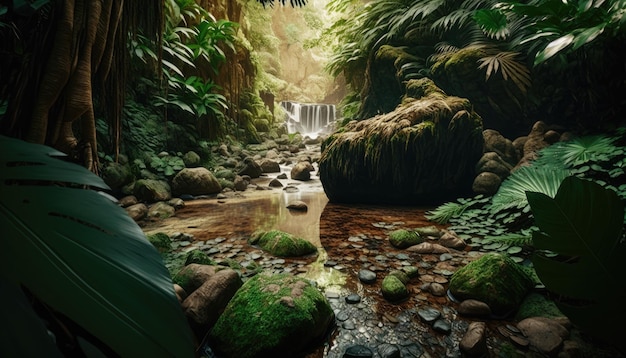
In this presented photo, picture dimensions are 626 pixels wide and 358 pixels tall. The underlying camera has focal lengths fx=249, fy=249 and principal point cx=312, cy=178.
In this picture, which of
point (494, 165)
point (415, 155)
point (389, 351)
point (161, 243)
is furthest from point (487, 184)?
point (161, 243)

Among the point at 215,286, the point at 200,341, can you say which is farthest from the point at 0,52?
the point at 200,341

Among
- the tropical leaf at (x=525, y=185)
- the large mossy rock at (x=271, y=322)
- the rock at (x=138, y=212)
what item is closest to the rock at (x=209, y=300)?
the large mossy rock at (x=271, y=322)

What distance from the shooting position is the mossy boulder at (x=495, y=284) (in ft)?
4.93

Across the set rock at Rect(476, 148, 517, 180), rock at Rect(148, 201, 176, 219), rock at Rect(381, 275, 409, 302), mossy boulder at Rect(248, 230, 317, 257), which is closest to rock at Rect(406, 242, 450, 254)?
rock at Rect(381, 275, 409, 302)

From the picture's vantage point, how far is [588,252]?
3.14 feet

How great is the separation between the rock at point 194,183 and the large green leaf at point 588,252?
5380 millimetres

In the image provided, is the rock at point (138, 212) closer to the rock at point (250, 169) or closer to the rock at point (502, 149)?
the rock at point (250, 169)

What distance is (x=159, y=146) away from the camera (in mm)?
5879

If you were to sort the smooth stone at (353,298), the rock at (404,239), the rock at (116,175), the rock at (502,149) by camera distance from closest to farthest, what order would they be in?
the smooth stone at (353,298) < the rock at (404,239) < the rock at (502,149) < the rock at (116,175)

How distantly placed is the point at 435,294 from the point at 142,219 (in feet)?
12.2

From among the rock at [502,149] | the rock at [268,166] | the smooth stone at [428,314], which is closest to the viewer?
the smooth stone at [428,314]

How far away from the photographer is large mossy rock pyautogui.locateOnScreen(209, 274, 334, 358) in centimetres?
121

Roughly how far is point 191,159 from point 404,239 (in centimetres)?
557

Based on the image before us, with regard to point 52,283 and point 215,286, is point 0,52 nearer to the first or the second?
point 52,283
